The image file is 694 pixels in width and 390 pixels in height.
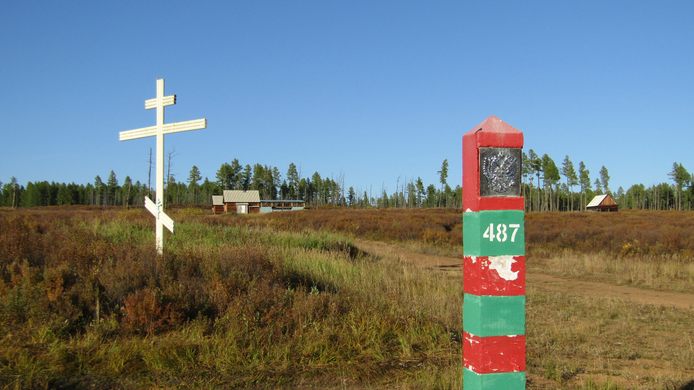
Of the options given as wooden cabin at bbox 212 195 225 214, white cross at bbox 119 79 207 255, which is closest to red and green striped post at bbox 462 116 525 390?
white cross at bbox 119 79 207 255

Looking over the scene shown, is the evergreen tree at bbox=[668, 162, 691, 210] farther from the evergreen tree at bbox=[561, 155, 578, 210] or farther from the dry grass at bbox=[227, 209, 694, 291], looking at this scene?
the dry grass at bbox=[227, 209, 694, 291]

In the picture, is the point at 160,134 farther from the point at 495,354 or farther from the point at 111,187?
the point at 111,187

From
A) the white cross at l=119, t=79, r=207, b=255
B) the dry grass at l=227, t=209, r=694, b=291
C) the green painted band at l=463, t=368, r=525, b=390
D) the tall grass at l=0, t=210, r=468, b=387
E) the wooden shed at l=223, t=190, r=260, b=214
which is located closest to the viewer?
the green painted band at l=463, t=368, r=525, b=390

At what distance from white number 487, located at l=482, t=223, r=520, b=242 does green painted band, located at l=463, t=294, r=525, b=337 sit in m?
0.32

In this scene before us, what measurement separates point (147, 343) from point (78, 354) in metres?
0.62

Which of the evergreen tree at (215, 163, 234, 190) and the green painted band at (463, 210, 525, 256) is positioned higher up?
the evergreen tree at (215, 163, 234, 190)

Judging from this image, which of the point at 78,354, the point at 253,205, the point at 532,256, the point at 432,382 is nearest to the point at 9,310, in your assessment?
the point at 78,354

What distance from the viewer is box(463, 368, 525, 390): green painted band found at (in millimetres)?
3070

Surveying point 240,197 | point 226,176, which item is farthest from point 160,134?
point 226,176

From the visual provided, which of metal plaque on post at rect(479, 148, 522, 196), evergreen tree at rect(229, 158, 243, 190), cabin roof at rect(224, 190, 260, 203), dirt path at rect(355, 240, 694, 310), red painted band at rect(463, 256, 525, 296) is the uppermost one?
evergreen tree at rect(229, 158, 243, 190)

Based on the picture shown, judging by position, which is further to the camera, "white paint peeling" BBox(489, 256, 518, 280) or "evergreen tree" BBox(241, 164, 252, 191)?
"evergreen tree" BBox(241, 164, 252, 191)

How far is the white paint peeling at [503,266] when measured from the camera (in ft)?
10.2

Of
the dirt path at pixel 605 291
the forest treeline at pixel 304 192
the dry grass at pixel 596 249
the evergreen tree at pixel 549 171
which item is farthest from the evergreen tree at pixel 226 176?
the dirt path at pixel 605 291

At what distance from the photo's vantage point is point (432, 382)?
16.6 ft
